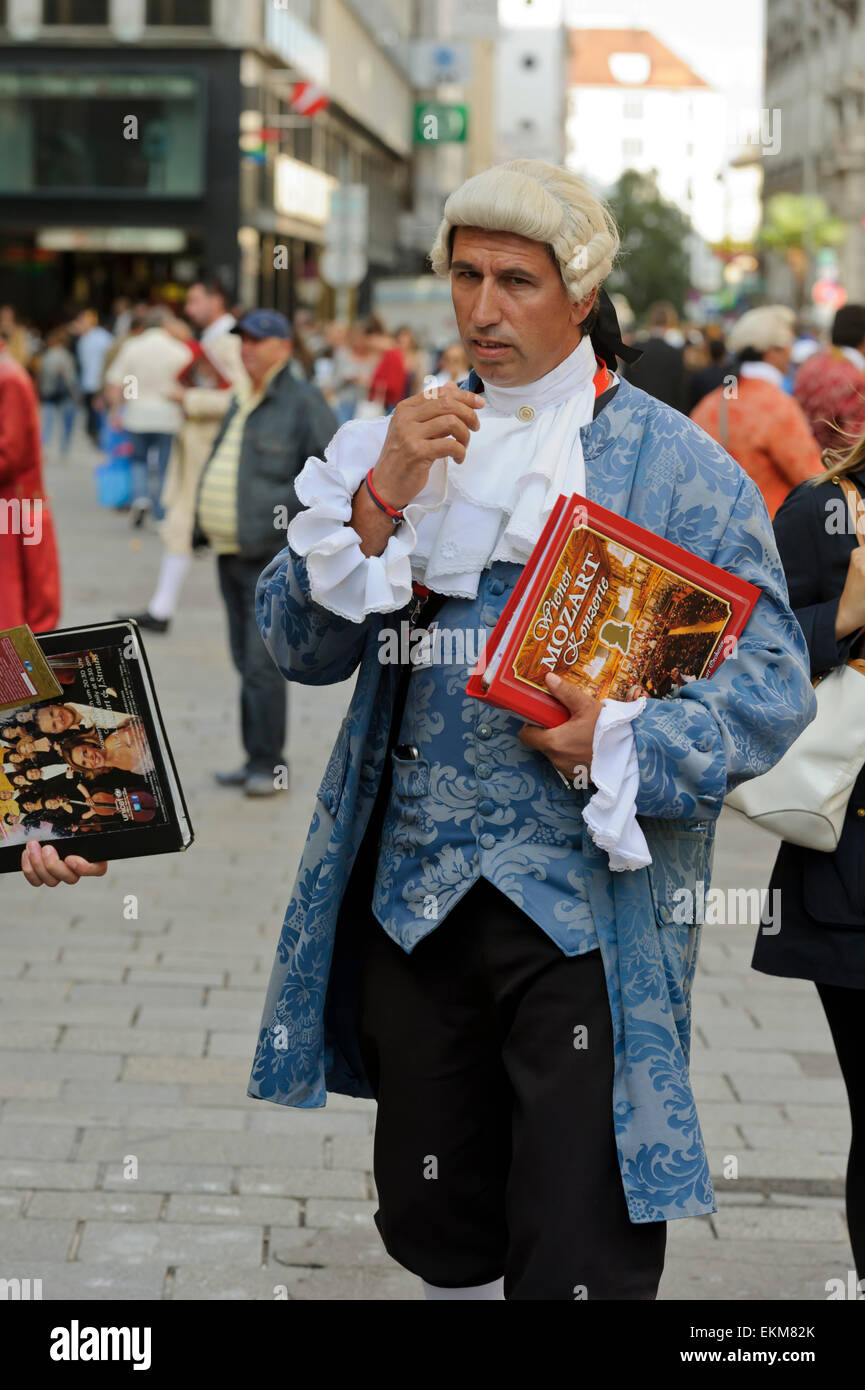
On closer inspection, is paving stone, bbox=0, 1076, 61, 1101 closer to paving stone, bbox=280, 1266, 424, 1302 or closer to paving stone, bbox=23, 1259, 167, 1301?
paving stone, bbox=23, 1259, 167, 1301

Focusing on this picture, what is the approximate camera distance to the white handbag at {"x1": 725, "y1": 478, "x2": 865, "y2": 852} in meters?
3.39

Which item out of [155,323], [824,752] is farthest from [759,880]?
[155,323]

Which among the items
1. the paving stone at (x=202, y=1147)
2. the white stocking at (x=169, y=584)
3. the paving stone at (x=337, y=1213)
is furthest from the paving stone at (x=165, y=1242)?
the white stocking at (x=169, y=584)

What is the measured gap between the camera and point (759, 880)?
286 inches

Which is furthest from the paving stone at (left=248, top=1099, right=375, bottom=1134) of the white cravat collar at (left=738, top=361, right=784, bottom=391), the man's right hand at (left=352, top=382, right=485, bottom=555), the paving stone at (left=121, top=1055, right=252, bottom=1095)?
the white cravat collar at (left=738, top=361, right=784, bottom=391)

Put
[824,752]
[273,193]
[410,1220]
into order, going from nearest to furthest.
Answer: [410,1220], [824,752], [273,193]

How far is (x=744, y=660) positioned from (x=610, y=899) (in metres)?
0.38

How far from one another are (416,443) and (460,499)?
195mm

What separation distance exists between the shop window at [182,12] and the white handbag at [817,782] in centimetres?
3464

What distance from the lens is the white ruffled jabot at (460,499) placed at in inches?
109

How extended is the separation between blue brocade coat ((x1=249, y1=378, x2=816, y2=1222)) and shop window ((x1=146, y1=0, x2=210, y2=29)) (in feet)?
114

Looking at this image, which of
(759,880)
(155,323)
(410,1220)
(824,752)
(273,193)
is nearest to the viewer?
(410,1220)

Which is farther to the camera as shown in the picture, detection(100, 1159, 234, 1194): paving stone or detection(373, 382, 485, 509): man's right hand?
detection(100, 1159, 234, 1194): paving stone

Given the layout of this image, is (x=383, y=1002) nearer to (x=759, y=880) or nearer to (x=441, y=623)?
(x=441, y=623)
